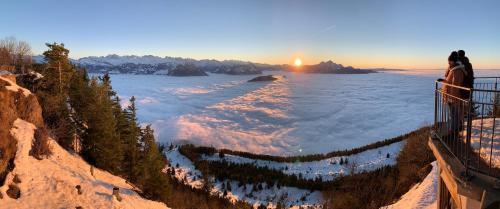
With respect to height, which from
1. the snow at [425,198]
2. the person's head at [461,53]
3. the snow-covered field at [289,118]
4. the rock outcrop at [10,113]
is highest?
the person's head at [461,53]

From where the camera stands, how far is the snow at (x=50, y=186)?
14.7 m

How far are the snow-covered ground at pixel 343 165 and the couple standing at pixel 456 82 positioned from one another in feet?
95.8

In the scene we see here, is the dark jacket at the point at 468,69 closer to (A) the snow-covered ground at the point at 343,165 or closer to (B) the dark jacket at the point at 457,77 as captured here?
(B) the dark jacket at the point at 457,77

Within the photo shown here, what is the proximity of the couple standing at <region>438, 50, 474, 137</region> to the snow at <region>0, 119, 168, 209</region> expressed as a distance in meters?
14.7

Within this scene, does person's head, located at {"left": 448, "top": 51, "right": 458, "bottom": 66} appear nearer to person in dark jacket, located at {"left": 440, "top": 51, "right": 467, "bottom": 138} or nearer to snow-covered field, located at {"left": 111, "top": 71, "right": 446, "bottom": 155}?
person in dark jacket, located at {"left": 440, "top": 51, "right": 467, "bottom": 138}

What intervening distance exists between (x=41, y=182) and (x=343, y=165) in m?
34.0

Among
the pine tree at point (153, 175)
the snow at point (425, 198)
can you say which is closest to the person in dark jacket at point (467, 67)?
the snow at point (425, 198)

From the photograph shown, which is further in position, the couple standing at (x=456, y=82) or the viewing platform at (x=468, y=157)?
the couple standing at (x=456, y=82)

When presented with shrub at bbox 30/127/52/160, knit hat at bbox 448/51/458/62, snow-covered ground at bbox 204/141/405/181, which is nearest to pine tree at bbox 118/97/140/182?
shrub at bbox 30/127/52/160

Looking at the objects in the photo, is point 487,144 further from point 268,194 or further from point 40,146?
point 268,194

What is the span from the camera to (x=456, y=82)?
866cm

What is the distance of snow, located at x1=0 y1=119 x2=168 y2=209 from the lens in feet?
48.3

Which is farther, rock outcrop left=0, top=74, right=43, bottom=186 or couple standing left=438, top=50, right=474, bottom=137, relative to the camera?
rock outcrop left=0, top=74, right=43, bottom=186

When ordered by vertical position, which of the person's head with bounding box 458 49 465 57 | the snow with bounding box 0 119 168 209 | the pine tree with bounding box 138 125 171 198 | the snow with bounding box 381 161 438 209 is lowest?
the pine tree with bounding box 138 125 171 198
